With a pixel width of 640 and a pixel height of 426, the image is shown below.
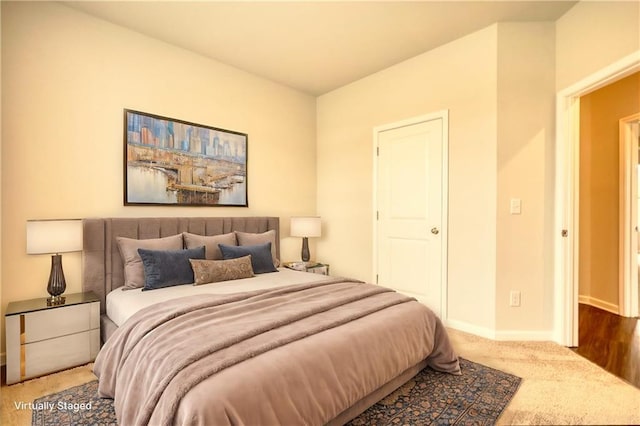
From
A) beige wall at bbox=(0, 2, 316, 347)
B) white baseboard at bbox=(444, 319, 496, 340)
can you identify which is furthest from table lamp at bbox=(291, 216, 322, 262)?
white baseboard at bbox=(444, 319, 496, 340)

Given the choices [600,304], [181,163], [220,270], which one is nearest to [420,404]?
[220,270]

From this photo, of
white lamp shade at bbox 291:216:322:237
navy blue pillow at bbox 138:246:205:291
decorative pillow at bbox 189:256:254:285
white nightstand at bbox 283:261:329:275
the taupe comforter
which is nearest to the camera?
the taupe comforter

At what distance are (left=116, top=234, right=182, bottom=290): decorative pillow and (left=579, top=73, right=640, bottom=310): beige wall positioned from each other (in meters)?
4.68

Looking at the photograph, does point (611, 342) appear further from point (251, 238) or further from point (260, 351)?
point (251, 238)

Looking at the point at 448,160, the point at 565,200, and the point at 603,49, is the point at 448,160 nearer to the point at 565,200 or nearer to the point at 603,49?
the point at 565,200

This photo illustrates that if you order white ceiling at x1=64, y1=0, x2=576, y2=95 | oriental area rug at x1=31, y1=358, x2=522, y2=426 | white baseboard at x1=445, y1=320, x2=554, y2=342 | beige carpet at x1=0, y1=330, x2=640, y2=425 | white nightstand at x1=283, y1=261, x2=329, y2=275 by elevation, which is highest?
white ceiling at x1=64, y1=0, x2=576, y2=95

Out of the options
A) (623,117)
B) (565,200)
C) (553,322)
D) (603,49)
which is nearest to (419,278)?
(553,322)

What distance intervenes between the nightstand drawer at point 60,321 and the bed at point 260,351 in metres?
0.12

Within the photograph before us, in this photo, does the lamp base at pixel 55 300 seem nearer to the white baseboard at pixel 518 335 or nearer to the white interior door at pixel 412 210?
the white interior door at pixel 412 210

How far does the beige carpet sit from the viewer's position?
1.76m

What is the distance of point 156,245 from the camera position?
2727mm

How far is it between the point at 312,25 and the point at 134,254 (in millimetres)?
2523

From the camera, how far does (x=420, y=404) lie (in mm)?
1858

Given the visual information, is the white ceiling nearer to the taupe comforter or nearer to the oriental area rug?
the taupe comforter
